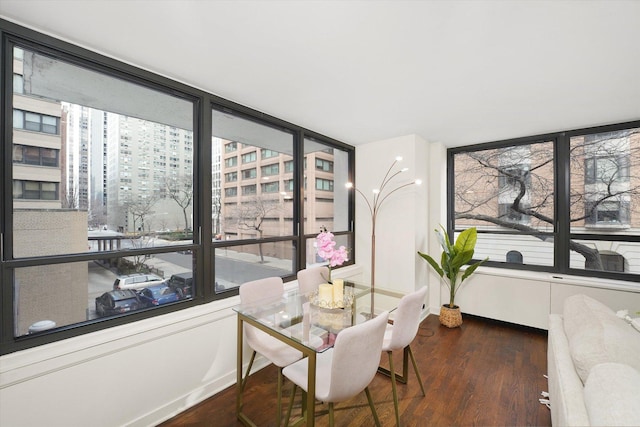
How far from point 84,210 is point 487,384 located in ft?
11.0

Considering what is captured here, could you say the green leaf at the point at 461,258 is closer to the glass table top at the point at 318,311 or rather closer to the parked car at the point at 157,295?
the glass table top at the point at 318,311

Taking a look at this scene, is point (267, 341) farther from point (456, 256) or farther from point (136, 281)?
point (456, 256)

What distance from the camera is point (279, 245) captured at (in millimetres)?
3031

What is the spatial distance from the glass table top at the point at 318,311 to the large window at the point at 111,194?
68 centimetres

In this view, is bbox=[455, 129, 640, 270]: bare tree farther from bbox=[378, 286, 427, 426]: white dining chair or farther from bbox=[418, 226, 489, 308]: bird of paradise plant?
bbox=[378, 286, 427, 426]: white dining chair

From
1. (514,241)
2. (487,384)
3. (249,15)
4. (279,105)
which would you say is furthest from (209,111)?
(514,241)

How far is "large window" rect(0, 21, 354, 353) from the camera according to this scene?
1549mm

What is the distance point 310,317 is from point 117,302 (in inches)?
53.4

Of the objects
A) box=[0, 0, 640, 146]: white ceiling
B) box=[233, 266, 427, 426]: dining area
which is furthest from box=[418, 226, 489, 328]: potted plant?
box=[0, 0, 640, 146]: white ceiling

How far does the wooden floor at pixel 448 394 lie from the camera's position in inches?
74.1

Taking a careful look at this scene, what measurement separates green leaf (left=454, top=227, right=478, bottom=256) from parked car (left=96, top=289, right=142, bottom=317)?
340 cm

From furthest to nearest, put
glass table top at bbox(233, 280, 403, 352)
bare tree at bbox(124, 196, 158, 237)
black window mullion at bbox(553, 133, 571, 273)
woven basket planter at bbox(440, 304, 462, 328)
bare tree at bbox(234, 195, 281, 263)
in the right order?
woven basket planter at bbox(440, 304, 462, 328), black window mullion at bbox(553, 133, 571, 273), bare tree at bbox(234, 195, 281, 263), bare tree at bbox(124, 196, 158, 237), glass table top at bbox(233, 280, 403, 352)

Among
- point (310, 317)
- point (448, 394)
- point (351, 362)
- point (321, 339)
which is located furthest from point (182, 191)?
point (448, 394)

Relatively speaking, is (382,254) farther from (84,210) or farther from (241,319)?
(84,210)
